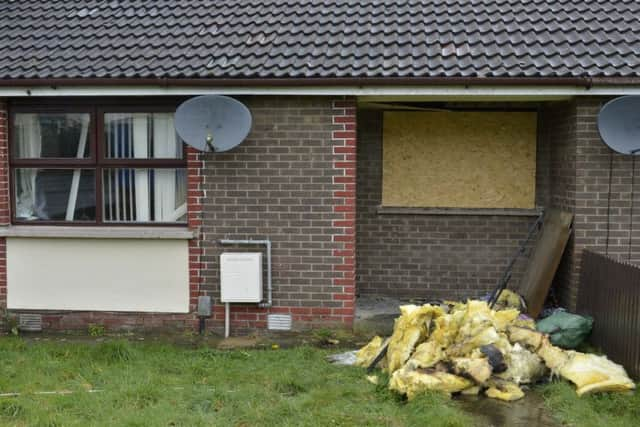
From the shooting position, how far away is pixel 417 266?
9344 mm

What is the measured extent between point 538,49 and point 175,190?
15.0ft

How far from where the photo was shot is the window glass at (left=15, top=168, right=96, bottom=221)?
8109 mm

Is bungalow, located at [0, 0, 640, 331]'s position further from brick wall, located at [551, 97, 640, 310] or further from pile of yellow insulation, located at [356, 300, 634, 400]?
pile of yellow insulation, located at [356, 300, 634, 400]

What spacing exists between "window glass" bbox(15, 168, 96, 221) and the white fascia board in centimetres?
99

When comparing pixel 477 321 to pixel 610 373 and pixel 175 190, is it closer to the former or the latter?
pixel 610 373

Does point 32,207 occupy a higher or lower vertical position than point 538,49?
lower

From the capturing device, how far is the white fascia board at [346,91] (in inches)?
287

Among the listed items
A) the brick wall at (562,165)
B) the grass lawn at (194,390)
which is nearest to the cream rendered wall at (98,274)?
the grass lawn at (194,390)

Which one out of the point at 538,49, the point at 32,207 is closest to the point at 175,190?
the point at 32,207

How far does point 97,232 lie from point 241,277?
183cm

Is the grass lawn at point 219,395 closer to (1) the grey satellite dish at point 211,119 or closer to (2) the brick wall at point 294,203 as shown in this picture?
(2) the brick wall at point 294,203

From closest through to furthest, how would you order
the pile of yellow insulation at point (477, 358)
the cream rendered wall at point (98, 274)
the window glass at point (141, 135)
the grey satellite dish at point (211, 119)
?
the pile of yellow insulation at point (477, 358) < the grey satellite dish at point (211, 119) < the cream rendered wall at point (98, 274) < the window glass at point (141, 135)

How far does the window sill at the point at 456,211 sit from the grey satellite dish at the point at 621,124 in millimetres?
1838

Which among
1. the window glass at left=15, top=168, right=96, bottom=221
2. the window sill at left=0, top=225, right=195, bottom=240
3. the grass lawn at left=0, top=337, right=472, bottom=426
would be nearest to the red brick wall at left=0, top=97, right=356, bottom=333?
the window sill at left=0, top=225, right=195, bottom=240
